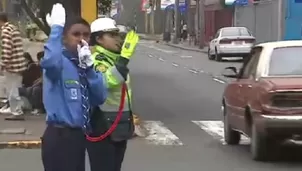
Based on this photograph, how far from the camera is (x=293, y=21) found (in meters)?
38.2

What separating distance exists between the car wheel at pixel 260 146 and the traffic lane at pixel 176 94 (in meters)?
5.28

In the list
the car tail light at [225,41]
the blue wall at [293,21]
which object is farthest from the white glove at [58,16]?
the blue wall at [293,21]

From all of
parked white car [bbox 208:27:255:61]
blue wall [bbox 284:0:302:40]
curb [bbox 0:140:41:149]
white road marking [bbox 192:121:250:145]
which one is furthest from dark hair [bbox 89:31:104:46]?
blue wall [bbox 284:0:302:40]

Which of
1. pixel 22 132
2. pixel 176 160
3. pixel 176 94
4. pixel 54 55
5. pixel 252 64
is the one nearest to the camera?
pixel 54 55

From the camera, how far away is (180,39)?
2719 inches

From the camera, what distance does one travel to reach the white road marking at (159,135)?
1266cm

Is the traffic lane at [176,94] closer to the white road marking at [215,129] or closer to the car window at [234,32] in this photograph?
the white road marking at [215,129]

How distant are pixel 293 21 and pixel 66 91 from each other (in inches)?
1320

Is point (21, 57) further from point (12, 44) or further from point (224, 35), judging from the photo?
point (224, 35)

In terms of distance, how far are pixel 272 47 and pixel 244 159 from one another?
158 cm

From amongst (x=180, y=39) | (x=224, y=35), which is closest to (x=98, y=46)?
(x=224, y=35)

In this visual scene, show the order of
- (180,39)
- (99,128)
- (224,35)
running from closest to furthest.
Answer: (99,128) < (224,35) < (180,39)

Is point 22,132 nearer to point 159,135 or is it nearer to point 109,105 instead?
point 159,135

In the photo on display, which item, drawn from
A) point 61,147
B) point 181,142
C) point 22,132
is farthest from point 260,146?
point 61,147
